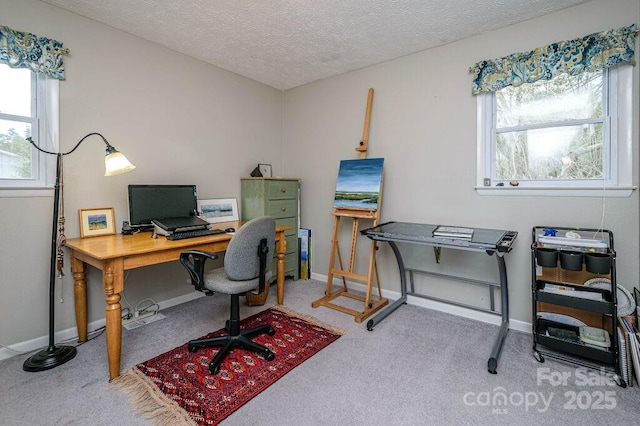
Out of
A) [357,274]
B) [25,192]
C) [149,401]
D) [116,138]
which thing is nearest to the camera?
[149,401]

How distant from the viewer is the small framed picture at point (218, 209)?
3.24 meters

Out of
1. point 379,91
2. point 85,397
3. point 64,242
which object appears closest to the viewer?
point 85,397

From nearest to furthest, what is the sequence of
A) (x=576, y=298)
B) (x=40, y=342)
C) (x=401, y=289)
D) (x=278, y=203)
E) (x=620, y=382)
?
(x=620, y=382), (x=576, y=298), (x=40, y=342), (x=401, y=289), (x=278, y=203)

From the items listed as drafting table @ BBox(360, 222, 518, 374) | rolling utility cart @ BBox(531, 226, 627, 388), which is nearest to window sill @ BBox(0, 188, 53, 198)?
drafting table @ BBox(360, 222, 518, 374)

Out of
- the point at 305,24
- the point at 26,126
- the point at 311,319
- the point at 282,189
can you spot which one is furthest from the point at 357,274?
the point at 26,126

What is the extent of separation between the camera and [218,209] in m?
3.38

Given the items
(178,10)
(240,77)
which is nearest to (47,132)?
(178,10)

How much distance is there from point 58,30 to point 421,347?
11.5 ft

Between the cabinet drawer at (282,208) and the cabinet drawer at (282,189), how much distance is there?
0.06 m

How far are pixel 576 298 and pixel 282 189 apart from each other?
2.77 m

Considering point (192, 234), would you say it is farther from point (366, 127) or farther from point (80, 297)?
point (366, 127)

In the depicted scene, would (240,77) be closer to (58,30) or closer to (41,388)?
(58,30)

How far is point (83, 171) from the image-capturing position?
2.43m

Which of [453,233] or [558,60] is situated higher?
[558,60]
